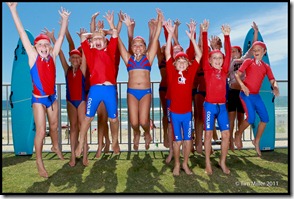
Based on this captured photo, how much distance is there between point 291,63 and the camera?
4.21m

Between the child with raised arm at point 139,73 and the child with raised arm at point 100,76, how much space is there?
0.33 meters

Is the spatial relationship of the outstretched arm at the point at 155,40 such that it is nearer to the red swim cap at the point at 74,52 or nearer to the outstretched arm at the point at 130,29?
the outstretched arm at the point at 130,29

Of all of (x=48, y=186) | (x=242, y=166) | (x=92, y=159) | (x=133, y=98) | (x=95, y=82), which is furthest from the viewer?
(x=92, y=159)

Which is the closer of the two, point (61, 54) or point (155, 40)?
point (155, 40)

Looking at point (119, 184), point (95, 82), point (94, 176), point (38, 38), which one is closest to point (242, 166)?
point (119, 184)

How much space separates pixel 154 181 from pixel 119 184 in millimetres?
541

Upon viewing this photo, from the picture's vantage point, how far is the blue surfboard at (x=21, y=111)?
6.00 m

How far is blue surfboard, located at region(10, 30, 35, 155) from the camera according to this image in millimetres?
5996

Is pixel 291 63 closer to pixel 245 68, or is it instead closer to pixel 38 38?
pixel 245 68

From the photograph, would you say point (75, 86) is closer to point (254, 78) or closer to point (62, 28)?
point (62, 28)

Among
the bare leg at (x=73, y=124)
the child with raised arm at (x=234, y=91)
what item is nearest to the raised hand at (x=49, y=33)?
the bare leg at (x=73, y=124)

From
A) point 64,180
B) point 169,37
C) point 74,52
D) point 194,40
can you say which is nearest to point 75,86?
point 74,52

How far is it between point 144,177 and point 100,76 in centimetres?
178

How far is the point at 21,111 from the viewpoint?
600 cm
